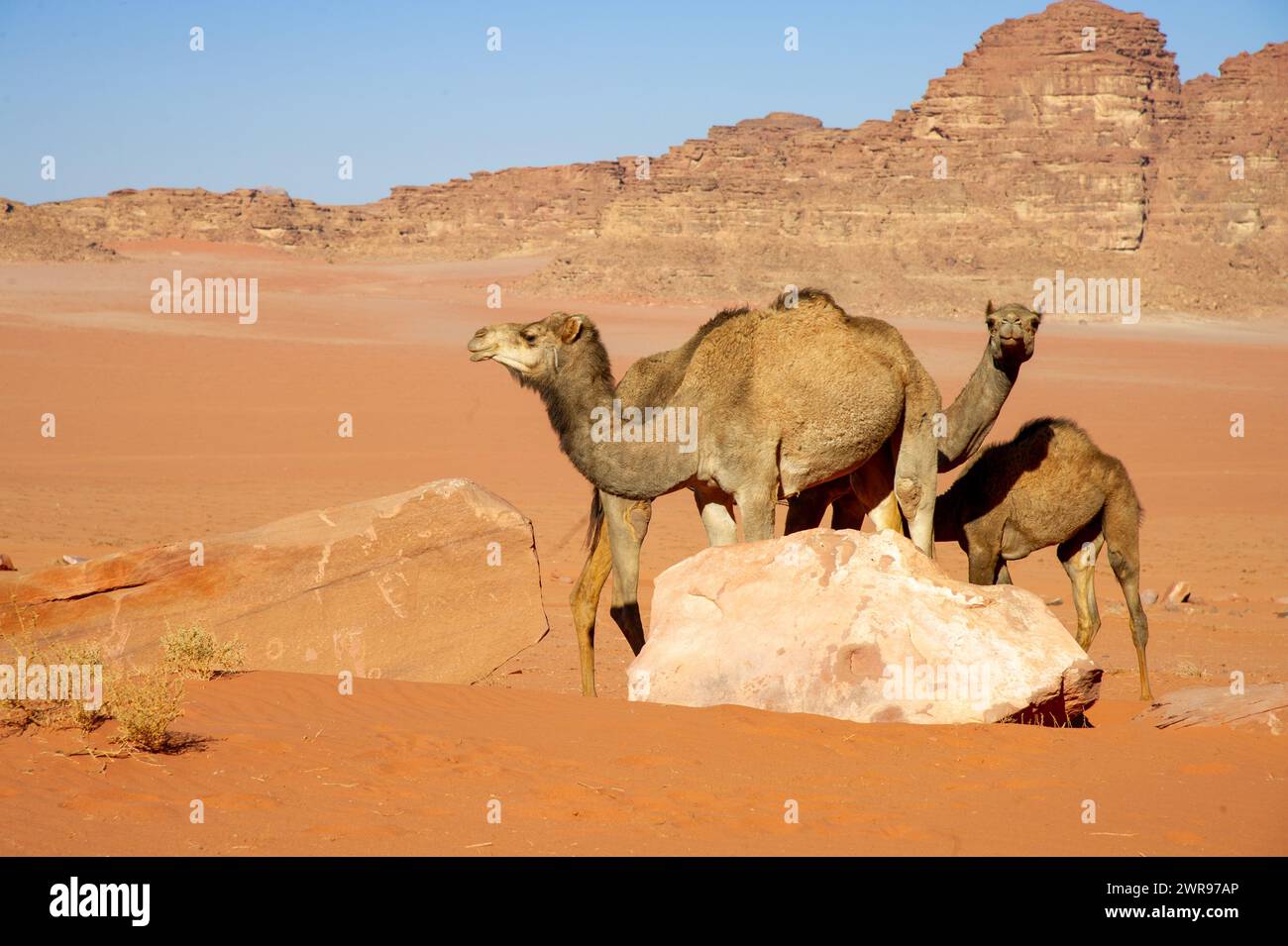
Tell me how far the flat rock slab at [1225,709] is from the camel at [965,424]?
2.50m

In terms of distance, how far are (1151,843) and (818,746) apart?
6.10ft

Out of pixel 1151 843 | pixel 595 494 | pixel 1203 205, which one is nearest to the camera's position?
pixel 1151 843

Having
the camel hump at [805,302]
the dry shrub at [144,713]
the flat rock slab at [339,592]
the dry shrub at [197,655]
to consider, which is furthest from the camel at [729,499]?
the dry shrub at [144,713]

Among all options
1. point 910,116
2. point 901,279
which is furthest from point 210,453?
point 910,116

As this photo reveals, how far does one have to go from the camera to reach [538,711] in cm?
852

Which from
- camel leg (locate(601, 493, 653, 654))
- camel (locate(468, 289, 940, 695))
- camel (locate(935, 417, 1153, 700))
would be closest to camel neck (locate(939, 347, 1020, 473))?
camel (locate(468, 289, 940, 695))

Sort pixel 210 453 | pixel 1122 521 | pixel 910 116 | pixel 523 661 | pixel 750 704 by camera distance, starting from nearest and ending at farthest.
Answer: pixel 750 704 < pixel 1122 521 < pixel 523 661 < pixel 210 453 < pixel 910 116

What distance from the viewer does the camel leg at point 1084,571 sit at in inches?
480

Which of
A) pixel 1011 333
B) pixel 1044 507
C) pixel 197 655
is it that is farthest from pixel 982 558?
pixel 197 655

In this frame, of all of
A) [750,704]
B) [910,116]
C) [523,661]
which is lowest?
[523,661]

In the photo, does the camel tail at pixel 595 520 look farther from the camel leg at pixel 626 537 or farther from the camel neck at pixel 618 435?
the camel neck at pixel 618 435

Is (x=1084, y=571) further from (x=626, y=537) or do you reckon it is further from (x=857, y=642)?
(x=857, y=642)
